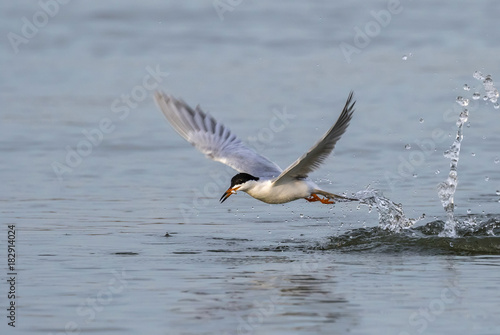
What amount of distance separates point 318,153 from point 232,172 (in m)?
3.42

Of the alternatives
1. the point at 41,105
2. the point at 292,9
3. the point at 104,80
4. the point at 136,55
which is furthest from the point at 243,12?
the point at 41,105

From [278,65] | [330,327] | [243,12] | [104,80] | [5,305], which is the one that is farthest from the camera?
[243,12]

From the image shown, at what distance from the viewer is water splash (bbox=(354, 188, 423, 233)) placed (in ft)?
32.7

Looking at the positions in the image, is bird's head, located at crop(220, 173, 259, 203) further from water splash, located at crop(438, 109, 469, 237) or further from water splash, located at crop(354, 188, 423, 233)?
water splash, located at crop(438, 109, 469, 237)

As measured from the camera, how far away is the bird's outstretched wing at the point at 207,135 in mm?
10359

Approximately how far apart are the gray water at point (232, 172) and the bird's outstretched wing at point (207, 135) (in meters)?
0.62

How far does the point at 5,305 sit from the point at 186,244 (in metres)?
2.43

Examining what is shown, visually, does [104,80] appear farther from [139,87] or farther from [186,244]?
[186,244]

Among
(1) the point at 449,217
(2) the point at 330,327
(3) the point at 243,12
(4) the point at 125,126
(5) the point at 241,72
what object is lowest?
(2) the point at 330,327

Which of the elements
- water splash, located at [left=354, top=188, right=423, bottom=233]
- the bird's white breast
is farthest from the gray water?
the bird's white breast

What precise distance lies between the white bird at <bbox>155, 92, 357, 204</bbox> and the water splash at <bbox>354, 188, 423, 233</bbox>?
0.40 metres

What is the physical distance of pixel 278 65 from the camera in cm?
1877

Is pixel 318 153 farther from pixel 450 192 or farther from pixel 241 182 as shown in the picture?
pixel 450 192

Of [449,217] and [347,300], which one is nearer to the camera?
[347,300]
